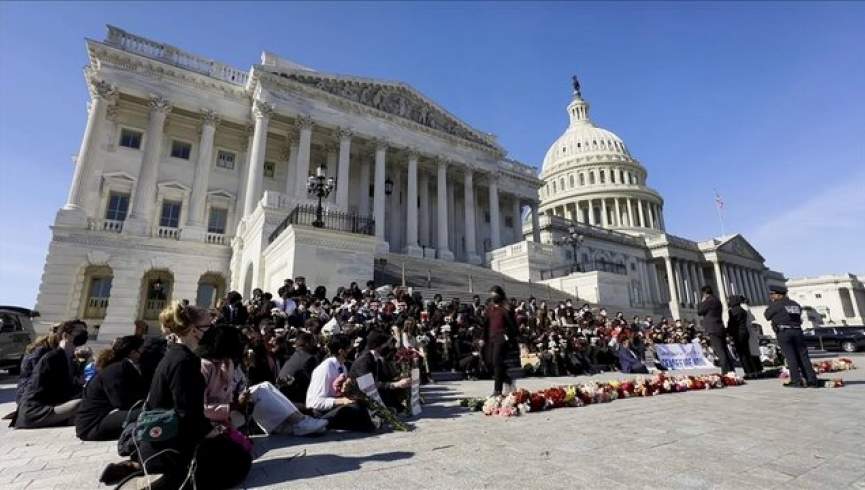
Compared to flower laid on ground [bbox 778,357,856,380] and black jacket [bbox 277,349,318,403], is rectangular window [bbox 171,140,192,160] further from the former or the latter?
flower laid on ground [bbox 778,357,856,380]

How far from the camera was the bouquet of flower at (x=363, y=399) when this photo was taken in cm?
562

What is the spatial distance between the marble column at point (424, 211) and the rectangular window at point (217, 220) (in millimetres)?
15228

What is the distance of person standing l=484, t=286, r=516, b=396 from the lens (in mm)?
7176

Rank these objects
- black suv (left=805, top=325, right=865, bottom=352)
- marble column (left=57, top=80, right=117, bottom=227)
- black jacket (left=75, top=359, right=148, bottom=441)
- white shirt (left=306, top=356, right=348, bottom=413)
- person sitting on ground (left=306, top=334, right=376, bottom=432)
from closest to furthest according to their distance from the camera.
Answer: black jacket (left=75, top=359, right=148, bottom=441), person sitting on ground (left=306, top=334, right=376, bottom=432), white shirt (left=306, top=356, right=348, bottom=413), marble column (left=57, top=80, right=117, bottom=227), black suv (left=805, top=325, right=865, bottom=352)

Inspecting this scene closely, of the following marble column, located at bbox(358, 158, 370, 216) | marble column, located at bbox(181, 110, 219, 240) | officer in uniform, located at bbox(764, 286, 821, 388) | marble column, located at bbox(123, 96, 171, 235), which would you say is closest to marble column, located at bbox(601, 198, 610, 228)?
marble column, located at bbox(358, 158, 370, 216)

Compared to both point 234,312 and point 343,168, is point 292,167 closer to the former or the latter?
point 343,168

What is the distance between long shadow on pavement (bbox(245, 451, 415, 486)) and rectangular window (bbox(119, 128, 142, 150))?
1243 inches

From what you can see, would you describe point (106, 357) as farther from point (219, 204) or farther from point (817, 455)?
point (219, 204)

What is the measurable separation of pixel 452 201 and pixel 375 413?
3527 cm

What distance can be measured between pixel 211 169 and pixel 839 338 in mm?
43523

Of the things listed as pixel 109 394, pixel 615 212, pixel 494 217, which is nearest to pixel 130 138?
pixel 494 217

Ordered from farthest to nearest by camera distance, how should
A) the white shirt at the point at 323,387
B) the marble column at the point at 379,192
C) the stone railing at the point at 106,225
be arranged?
the marble column at the point at 379,192 < the stone railing at the point at 106,225 < the white shirt at the point at 323,387

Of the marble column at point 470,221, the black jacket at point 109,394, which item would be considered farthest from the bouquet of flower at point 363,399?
the marble column at point 470,221

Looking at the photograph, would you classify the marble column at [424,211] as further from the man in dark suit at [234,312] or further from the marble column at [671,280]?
the marble column at [671,280]
